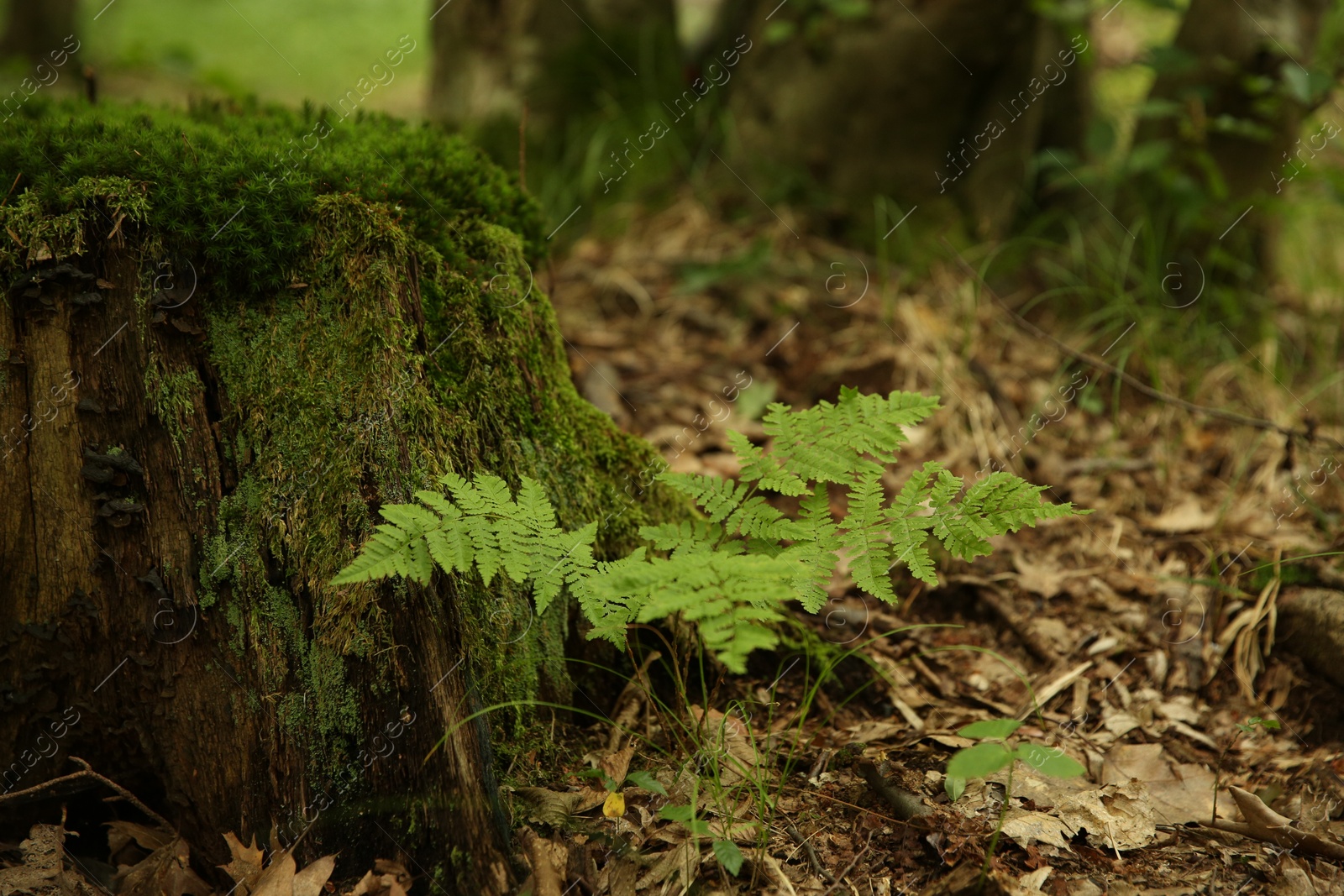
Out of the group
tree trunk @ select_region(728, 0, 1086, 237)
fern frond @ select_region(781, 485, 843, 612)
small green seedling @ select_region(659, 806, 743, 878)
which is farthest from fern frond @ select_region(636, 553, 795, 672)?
tree trunk @ select_region(728, 0, 1086, 237)

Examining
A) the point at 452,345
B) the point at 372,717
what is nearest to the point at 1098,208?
the point at 452,345

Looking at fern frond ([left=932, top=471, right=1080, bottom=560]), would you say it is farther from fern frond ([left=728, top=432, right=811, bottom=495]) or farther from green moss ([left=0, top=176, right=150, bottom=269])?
green moss ([left=0, top=176, right=150, bottom=269])

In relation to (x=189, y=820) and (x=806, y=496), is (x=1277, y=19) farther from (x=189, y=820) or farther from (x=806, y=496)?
(x=189, y=820)

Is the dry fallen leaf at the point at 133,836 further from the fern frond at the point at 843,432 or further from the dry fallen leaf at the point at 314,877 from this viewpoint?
the fern frond at the point at 843,432

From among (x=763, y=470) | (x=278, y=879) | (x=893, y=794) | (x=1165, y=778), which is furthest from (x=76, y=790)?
(x=1165, y=778)

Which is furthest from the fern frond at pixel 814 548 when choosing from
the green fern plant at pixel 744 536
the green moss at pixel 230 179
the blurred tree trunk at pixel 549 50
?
the blurred tree trunk at pixel 549 50

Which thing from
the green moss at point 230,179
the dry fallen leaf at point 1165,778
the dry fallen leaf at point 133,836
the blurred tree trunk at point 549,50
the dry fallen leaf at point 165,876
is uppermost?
the blurred tree trunk at point 549,50

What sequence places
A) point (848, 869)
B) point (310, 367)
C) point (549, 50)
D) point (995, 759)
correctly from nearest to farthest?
point (995, 759)
point (848, 869)
point (310, 367)
point (549, 50)

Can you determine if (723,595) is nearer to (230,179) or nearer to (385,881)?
(385,881)
